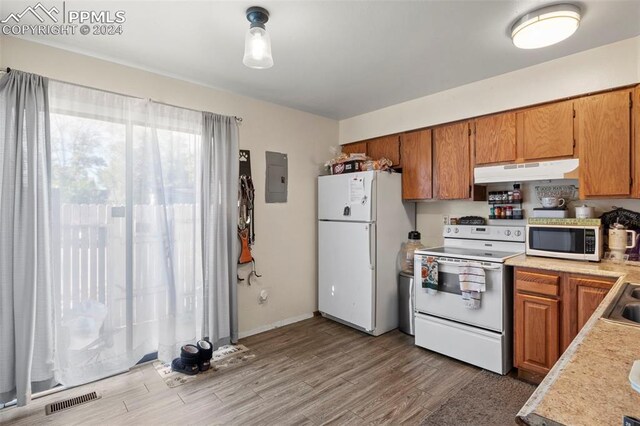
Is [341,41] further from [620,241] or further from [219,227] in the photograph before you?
[620,241]

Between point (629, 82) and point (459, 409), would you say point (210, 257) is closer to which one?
point (459, 409)

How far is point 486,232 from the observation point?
3.16 m

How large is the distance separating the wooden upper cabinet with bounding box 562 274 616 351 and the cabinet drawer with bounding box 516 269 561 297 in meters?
0.06

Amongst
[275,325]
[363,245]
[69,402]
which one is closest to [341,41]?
[363,245]

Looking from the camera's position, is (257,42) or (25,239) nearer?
(257,42)

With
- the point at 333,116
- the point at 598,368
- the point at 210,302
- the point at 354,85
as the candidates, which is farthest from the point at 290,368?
the point at 333,116

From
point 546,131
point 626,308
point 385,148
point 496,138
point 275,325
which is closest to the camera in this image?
point 626,308

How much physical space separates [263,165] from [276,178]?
0.22 metres

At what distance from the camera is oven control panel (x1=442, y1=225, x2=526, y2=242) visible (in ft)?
9.73

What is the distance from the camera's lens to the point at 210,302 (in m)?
3.01

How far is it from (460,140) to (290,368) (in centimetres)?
270

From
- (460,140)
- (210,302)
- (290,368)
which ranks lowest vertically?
(290,368)

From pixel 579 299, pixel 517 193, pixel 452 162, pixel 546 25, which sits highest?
pixel 546 25

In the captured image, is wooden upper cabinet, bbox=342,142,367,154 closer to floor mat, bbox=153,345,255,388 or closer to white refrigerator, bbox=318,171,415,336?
white refrigerator, bbox=318,171,415,336
